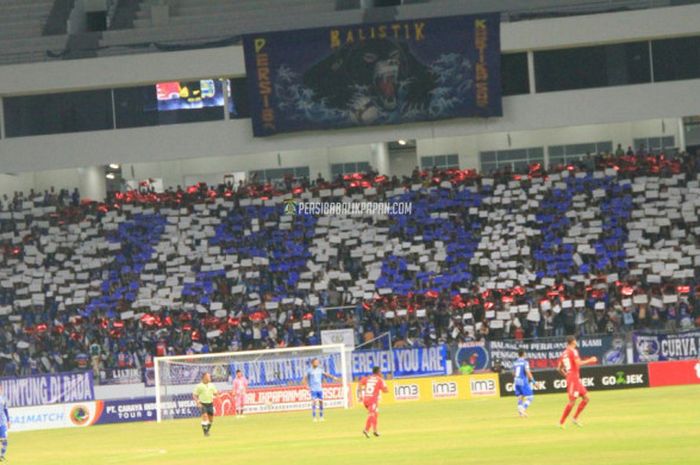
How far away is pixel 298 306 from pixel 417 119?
11837mm

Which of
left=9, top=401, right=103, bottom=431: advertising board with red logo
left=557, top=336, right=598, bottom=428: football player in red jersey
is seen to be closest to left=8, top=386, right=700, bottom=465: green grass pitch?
left=557, top=336, right=598, bottom=428: football player in red jersey

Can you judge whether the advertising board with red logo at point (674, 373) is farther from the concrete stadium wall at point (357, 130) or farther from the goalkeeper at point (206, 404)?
the goalkeeper at point (206, 404)

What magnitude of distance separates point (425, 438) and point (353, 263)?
29854 mm

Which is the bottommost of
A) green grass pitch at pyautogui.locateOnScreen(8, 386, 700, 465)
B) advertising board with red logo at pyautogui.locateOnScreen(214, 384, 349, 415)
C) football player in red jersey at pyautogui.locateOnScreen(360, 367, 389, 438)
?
advertising board with red logo at pyautogui.locateOnScreen(214, 384, 349, 415)

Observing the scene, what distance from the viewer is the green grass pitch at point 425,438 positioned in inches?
1040

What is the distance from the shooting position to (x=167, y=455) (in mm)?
32719

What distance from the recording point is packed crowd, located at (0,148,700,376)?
5550 cm

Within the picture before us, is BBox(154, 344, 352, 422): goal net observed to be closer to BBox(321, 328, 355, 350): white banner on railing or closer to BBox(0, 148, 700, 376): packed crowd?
BBox(321, 328, 355, 350): white banner on railing

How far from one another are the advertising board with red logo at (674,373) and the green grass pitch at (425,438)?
5.16 ft

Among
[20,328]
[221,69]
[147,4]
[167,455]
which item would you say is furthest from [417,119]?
[167,455]

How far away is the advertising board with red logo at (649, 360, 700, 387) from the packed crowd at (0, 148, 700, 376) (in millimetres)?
2211

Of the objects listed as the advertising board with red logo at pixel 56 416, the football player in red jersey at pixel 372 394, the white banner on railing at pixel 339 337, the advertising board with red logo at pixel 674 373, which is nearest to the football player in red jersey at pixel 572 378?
the football player in red jersey at pixel 372 394

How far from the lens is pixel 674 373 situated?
49.4m

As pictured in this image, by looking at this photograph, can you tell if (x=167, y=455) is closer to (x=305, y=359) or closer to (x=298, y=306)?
(x=305, y=359)
